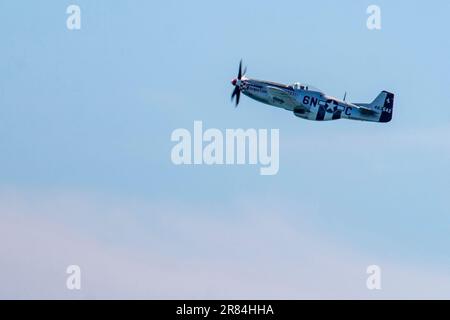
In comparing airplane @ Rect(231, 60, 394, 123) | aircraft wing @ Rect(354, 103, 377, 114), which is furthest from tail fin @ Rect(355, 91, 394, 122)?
airplane @ Rect(231, 60, 394, 123)

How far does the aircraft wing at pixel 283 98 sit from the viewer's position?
106812mm

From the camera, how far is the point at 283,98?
106938mm

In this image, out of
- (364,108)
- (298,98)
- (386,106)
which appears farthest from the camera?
(386,106)

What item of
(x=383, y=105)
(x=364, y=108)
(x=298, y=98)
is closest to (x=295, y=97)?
(x=298, y=98)

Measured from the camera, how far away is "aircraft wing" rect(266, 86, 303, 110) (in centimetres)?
10681

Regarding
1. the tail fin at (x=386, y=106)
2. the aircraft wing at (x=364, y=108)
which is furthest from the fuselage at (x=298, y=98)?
the tail fin at (x=386, y=106)

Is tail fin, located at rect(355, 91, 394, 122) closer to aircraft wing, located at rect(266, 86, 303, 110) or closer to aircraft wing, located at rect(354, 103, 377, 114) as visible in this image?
aircraft wing, located at rect(354, 103, 377, 114)

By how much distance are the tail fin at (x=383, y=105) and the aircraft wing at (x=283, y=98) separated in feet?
18.5

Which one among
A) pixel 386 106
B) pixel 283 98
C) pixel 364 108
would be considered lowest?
pixel 364 108

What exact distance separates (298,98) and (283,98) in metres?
1.10

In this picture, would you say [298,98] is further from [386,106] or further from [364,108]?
[386,106]

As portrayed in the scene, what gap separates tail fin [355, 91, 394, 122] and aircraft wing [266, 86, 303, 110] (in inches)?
222
